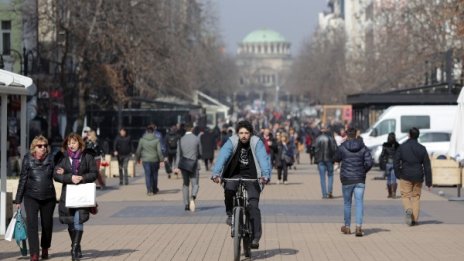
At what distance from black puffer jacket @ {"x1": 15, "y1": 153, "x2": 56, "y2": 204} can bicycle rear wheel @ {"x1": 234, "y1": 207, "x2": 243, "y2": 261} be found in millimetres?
2187

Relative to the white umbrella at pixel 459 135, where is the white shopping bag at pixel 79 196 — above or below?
below

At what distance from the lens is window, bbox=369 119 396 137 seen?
46.6m

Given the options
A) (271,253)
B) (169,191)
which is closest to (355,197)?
(271,253)

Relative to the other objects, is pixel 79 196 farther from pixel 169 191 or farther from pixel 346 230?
pixel 169 191

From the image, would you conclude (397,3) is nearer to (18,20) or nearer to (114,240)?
(18,20)

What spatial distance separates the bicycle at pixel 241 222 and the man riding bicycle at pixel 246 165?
5 cm

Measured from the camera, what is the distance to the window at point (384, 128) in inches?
1836

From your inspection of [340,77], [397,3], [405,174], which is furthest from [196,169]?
[340,77]

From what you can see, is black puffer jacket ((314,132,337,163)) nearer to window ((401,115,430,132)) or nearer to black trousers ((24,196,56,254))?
black trousers ((24,196,56,254))

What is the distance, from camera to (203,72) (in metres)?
93.9

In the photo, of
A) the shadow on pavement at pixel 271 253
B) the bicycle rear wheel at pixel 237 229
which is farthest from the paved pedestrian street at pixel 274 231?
the bicycle rear wheel at pixel 237 229

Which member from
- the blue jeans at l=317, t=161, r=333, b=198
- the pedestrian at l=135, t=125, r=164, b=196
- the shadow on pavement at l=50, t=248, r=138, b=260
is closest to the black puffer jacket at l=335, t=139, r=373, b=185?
the shadow on pavement at l=50, t=248, r=138, b=260

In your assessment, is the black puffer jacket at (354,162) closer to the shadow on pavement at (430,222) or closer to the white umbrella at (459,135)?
the shadow on pavement at (430,222)

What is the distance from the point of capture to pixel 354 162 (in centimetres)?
1911
